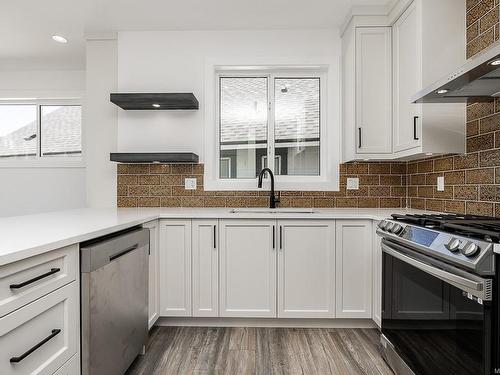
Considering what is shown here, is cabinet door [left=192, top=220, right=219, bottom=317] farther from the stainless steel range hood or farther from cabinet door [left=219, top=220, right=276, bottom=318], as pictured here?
the stainless steel range hood

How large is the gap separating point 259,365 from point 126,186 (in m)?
1.94

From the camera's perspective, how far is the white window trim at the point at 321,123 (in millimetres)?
2984

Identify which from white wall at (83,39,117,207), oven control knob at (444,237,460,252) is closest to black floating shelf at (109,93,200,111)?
white wall at (83,39,117,207)

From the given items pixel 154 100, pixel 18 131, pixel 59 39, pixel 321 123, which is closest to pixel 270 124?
pixel 321 123

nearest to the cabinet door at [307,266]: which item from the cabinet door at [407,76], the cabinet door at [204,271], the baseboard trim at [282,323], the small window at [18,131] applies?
the baseboard trim at [282,323]

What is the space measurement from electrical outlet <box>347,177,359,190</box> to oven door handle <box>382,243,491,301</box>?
1.32 meters

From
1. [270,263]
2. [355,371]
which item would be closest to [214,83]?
[270,263]

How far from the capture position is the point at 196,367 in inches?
77.2

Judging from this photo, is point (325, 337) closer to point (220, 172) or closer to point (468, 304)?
point (468, 304)

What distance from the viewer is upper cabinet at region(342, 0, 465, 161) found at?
215cm

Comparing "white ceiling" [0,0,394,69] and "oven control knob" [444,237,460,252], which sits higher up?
"white ceiling" [0,0,394,69]

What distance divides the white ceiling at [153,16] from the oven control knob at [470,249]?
2.13 meters

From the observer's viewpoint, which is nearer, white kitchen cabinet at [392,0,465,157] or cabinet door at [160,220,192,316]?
white kitchen cabinet at [392,0,465,157]

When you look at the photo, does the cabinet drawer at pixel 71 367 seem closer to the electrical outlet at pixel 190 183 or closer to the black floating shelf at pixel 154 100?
the electrical outlet at pixel 190 183
